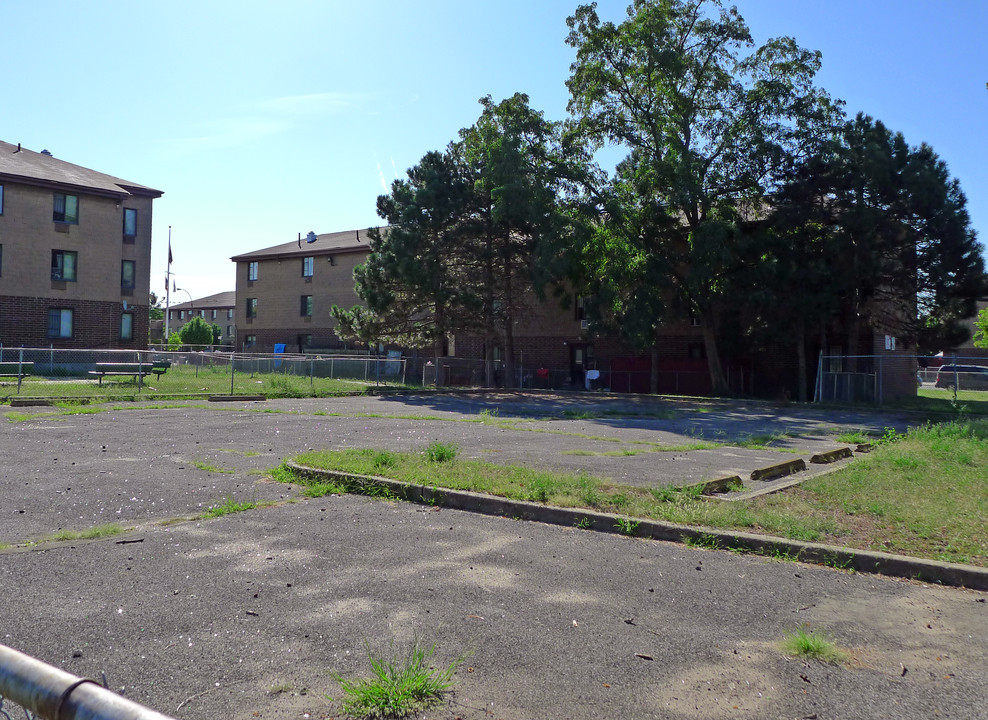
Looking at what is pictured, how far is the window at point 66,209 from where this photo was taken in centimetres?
4040

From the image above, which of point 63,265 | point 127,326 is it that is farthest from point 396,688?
point 127,326

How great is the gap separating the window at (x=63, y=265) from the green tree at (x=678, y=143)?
2746 cm

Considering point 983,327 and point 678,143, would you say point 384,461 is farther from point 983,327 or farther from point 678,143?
point 983,327

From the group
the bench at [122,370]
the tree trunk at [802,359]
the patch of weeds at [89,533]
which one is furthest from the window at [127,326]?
the patch of weeds at [89,533]

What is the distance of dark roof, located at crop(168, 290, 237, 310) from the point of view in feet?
342

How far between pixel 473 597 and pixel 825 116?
33.2 meters

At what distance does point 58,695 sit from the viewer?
1792 millimetres

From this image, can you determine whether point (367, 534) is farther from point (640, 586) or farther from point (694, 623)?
point (694, 623)

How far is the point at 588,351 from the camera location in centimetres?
4312

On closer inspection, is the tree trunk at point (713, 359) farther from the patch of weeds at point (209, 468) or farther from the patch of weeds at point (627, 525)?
the patch of weeds at point (627, 525)

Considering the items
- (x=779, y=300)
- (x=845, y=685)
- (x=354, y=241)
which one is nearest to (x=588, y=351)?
(x=779, y=300)

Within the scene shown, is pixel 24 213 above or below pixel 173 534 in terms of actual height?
above

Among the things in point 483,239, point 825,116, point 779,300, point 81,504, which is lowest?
point 81,504

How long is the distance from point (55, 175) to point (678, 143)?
3214 centimetres
